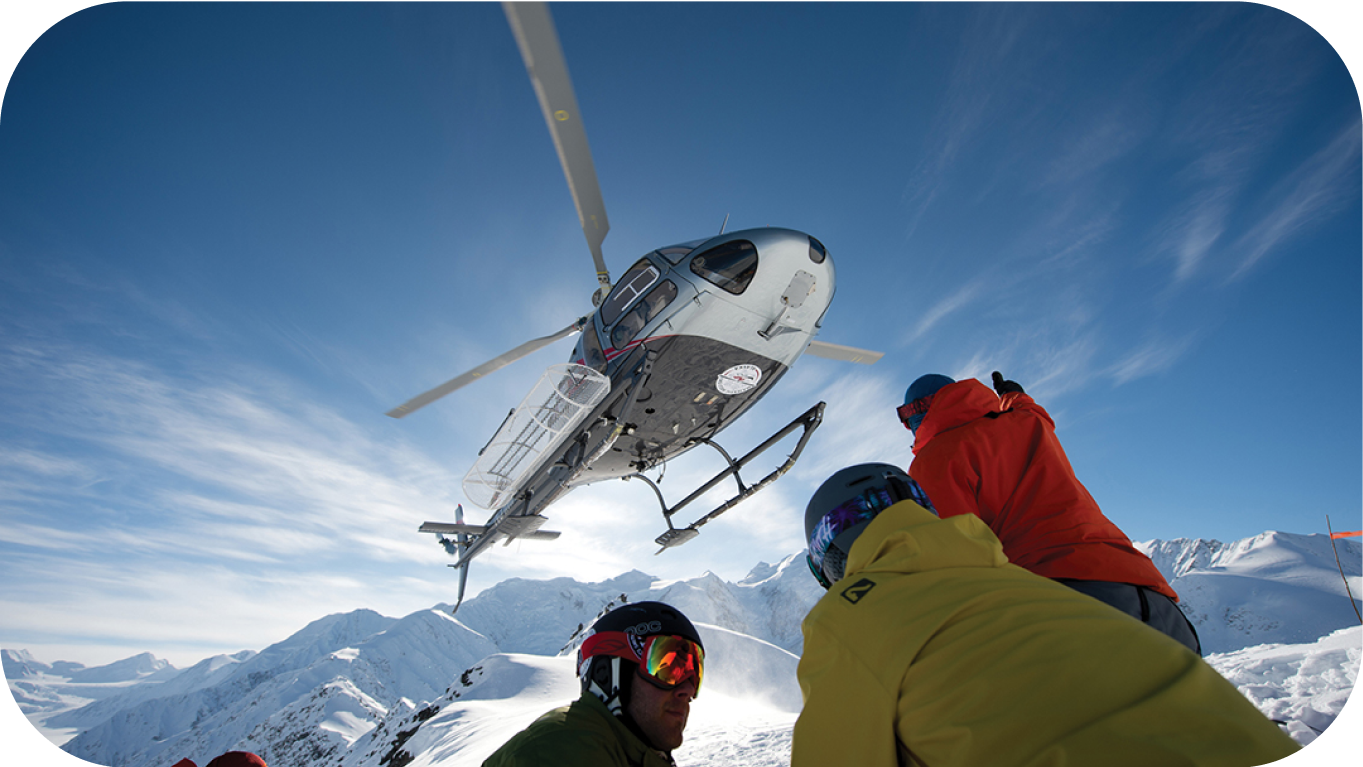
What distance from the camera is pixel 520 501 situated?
29.1 ft

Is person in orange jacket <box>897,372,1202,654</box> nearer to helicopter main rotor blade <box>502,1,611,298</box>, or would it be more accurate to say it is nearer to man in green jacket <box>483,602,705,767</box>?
man in green jacket <box>483,602,705,767</box>

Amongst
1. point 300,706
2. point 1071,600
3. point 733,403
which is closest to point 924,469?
point 1071,600

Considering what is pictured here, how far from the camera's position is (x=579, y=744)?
2154 millimetres

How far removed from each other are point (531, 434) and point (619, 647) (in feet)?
17.6

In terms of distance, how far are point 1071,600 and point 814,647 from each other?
0.61 m

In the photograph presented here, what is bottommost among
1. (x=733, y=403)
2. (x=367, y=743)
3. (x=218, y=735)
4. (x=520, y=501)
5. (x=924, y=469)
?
(x=218, y=735)

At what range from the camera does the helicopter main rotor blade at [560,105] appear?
437cm

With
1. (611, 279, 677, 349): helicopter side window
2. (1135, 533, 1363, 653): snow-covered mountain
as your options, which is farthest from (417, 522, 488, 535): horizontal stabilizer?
(1135, 533, 1363, 653): snow-covered mountain

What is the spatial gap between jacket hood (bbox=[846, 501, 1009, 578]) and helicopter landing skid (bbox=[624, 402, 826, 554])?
6.19 metres

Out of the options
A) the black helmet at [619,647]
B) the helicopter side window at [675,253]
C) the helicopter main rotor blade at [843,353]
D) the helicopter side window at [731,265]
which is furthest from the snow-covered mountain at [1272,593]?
the black helmet at [619,647]

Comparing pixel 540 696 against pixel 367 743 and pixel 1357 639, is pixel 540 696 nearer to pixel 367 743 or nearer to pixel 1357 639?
pixel 367 743

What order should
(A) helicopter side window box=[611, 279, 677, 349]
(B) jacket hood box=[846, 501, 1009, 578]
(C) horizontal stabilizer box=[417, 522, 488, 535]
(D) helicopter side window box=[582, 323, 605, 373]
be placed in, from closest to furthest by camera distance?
(B) jacket hood box=[846, 501, 1009, 578] → (A) helicopter side window box=[611, 279, 677, 349] → (D) helicopter side window box=[582, 323, 605, 373] → (C) horizontal stabilizer box=[417, 522, 488, 535]

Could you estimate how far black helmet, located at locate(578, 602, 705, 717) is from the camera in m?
2.70

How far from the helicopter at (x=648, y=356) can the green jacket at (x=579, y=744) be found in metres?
4.50
